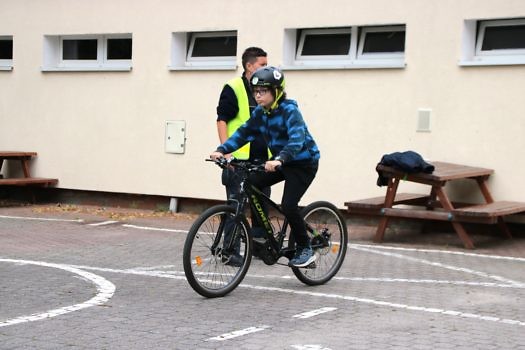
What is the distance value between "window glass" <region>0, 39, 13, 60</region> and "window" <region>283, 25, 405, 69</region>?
225 inches

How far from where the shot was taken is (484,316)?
7.14 m

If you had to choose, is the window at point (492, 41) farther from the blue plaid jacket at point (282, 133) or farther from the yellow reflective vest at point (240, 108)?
the blue plaid jacket at point (282, 133)

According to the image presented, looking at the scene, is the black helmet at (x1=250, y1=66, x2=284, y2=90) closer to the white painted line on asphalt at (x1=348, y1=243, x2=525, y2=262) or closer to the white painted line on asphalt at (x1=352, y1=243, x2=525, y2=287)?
the white painted line on asphalt at (x1=352, y1=243, x2=525, y2=287)

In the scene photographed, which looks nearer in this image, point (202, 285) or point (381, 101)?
point (202, 285)

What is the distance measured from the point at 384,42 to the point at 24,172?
650 centimetres

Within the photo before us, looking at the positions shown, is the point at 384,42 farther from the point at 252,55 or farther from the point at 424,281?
the point at 424,281

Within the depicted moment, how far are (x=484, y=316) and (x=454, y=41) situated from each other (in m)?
6.06

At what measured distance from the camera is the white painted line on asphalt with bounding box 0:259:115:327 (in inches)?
264

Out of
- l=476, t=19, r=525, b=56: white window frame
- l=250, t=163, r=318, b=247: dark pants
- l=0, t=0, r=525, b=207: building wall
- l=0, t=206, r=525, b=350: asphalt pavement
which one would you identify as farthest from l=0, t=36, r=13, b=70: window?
l=250, t=163, r=318, b=247: dark pants

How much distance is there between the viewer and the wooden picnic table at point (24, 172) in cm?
1568

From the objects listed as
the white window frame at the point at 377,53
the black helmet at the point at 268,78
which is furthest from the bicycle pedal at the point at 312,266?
the white window frame at the point at 377,53

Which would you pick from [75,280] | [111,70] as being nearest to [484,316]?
[75,280]

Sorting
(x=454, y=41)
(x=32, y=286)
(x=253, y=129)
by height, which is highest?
(x=454, y=41)

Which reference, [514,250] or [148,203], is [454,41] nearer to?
[514,250]
